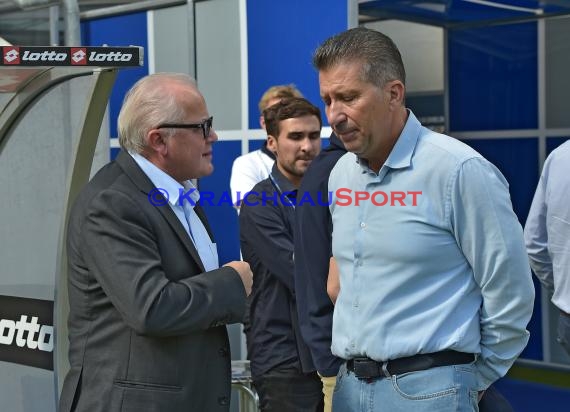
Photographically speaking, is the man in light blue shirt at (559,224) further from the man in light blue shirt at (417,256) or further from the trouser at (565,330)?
the man in light blue shirt at (417,256)

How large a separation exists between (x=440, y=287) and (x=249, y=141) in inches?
138

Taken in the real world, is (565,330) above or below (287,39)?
below

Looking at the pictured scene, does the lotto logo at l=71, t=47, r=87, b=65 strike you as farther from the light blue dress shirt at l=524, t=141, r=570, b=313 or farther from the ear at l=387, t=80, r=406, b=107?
the light blue dress shirt at l=524, t=141, r=570, b=313

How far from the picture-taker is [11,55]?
269 centimetres

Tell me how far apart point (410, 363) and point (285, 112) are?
7.14 ft

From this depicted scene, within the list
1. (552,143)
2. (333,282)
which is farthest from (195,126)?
(552,143)

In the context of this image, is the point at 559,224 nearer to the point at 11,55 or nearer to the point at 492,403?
the point at 492,403

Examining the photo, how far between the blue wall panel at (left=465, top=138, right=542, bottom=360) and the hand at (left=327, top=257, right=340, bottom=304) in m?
3.66

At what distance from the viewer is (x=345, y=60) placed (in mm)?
2369

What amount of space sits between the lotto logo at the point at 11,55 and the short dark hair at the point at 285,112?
1740 millimetres

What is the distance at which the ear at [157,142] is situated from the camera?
2.54m

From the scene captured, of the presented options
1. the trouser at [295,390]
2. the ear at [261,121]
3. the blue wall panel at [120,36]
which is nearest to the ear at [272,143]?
the ear at [261,121]

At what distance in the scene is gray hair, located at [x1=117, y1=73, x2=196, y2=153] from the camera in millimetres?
2529

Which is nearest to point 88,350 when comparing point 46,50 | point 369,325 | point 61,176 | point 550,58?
point 369,325
